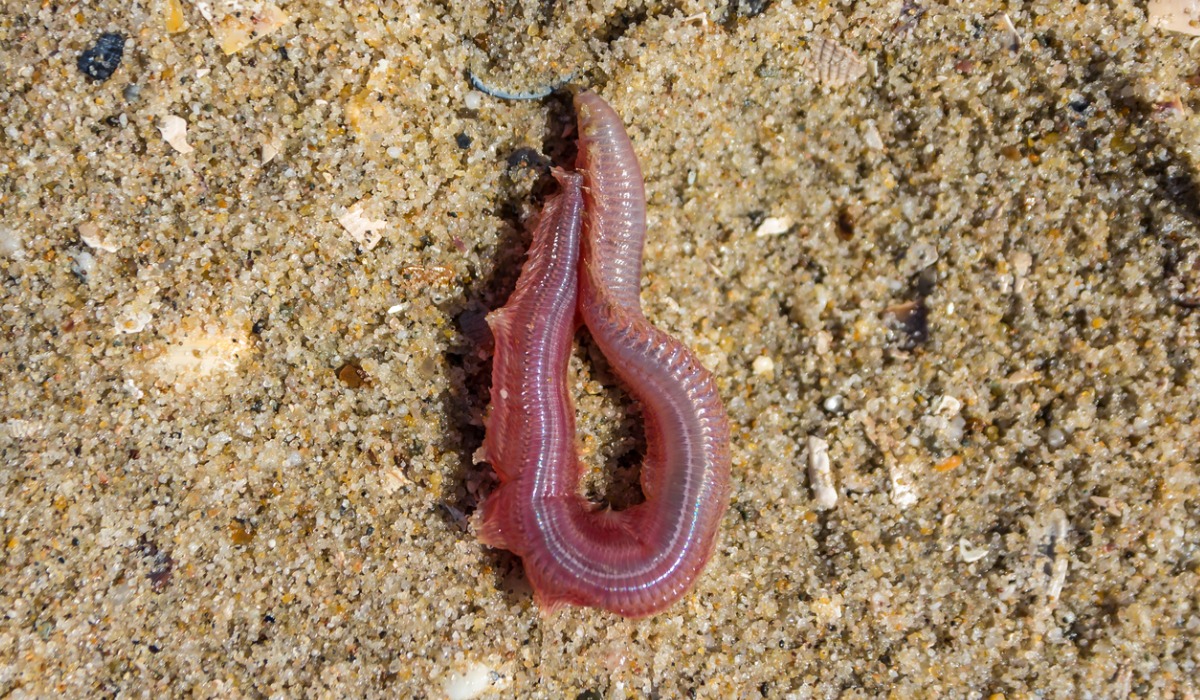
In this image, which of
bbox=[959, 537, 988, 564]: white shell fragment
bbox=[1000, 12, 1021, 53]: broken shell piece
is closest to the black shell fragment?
bbox=[1000, 12, 1021, 53]: broken shell piece

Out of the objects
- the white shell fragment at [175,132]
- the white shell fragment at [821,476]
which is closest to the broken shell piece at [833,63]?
the white shell fragment at [821,476]

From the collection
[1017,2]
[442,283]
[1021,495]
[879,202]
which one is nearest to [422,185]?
[442,283]

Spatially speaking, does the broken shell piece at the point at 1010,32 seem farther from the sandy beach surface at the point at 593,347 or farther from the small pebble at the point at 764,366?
the small pebble at the point at 764,366

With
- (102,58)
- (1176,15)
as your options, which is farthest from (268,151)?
(1176,15)

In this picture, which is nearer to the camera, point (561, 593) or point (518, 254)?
point (561, 593)

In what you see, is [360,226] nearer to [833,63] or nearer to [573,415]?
[573,415]

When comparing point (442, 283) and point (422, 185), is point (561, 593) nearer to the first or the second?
point (442, 283)
